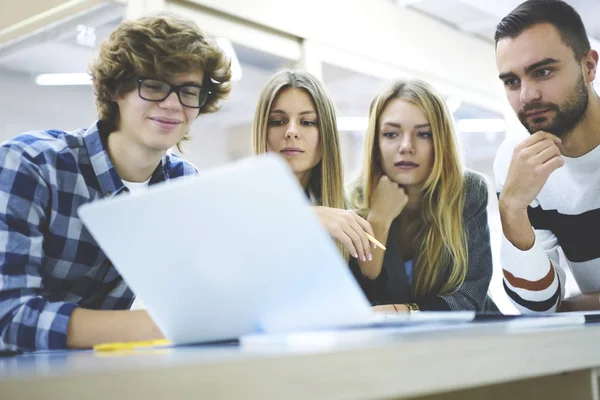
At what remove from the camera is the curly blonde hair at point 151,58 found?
146cm

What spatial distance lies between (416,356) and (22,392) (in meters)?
0.26

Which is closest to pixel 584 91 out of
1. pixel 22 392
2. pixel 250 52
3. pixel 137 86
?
pixel 137 86

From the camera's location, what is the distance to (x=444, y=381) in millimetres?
→ 483

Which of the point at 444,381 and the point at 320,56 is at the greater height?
the point at 320,56

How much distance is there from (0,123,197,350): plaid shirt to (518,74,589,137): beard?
1.01 m

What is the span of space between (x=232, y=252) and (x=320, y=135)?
4.57 feet

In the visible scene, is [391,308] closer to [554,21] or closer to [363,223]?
[363,223]

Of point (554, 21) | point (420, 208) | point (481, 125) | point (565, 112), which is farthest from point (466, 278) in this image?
point (481, 125)

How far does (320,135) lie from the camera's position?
1.90 meters

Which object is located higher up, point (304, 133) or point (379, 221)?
point (304, 133)

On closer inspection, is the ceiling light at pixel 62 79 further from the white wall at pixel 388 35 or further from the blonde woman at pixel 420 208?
the blonde woman at pixel 420 208

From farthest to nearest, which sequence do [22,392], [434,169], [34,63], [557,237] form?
[34,63] → [434,169] → [557,237] → [22,392]

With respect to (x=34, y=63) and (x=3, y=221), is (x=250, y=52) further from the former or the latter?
(x=3, y=221)

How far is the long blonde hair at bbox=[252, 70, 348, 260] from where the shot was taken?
6.19 feet
